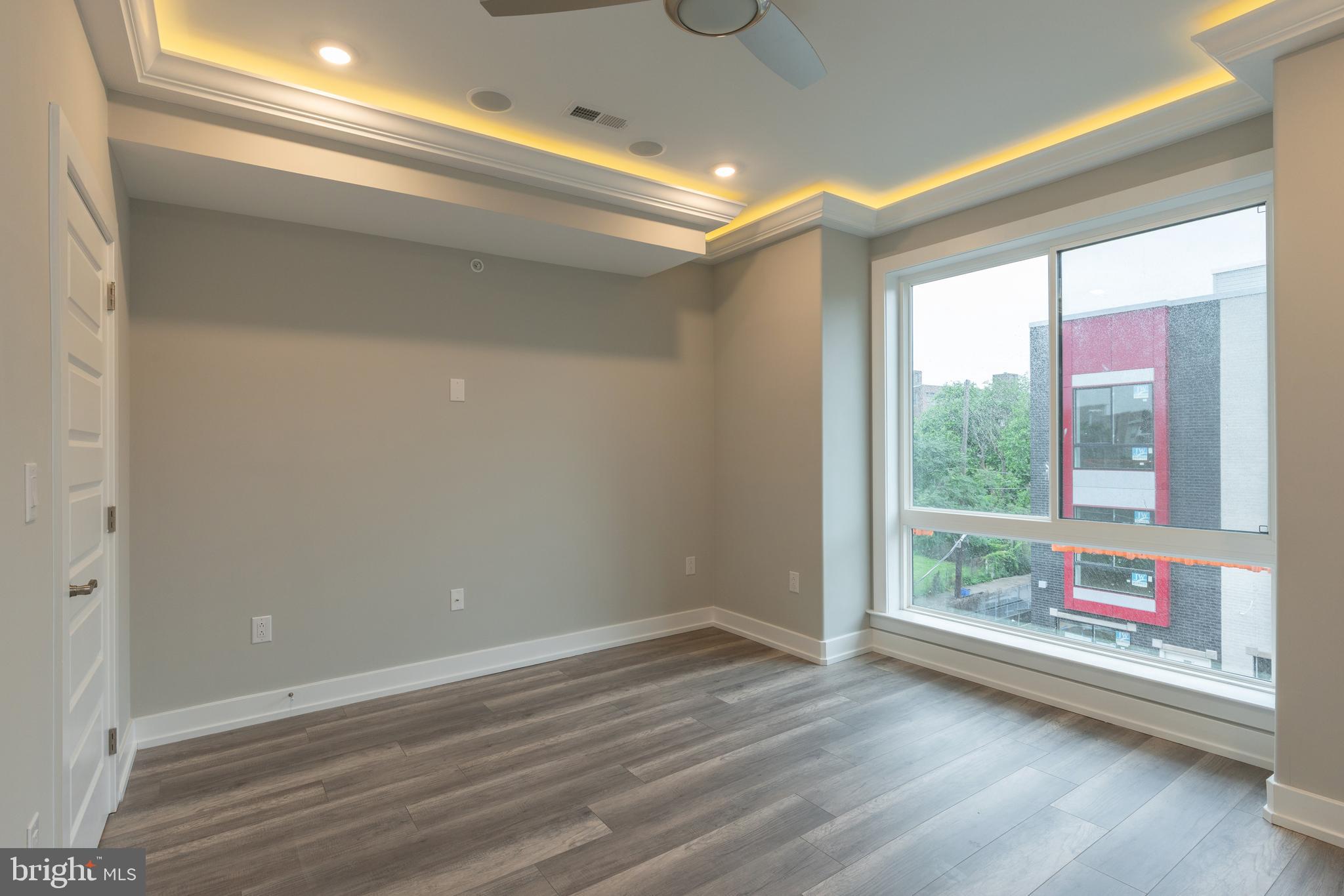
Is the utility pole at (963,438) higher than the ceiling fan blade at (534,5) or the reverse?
the reverse

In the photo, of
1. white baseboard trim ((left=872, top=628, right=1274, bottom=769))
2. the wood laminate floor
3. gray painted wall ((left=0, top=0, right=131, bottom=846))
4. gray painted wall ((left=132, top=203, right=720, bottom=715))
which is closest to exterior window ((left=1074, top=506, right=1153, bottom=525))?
white baseboard trim ((left=872, top=628, right=1274, bottom=769))

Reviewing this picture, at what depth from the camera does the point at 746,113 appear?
2945mm

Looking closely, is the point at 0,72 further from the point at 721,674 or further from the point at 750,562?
the point at 750,562

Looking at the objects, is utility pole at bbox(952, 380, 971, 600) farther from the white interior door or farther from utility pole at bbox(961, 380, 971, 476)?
the white interior door

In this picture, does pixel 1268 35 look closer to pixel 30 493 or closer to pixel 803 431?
pixel 803 431

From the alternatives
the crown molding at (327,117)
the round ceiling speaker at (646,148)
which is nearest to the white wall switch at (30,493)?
the crown molding at (327,117)

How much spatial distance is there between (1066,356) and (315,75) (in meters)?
3.58

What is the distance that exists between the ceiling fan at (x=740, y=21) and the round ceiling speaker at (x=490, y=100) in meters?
0.88

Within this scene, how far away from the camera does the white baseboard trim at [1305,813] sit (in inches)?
84.4

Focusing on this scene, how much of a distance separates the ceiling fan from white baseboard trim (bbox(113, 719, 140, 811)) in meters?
2.88

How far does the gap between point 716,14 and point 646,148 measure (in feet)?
4.59

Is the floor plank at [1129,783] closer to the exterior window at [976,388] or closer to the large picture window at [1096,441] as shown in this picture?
the large picture window at [1096,441]

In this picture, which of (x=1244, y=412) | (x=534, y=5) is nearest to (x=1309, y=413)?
(x=1244, y=412)

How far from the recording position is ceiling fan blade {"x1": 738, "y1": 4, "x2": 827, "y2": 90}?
1994mm
